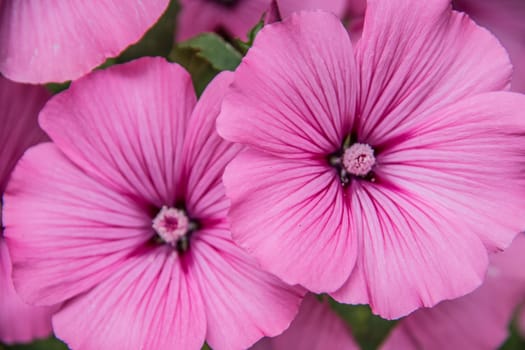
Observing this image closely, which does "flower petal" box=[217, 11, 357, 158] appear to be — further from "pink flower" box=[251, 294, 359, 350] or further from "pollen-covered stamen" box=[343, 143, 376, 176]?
"pink flower" box=[251, 294, 359, 350]

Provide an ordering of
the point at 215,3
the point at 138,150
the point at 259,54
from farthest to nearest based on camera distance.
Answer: the point at 215,3
the point at 138,150
the point at 259,54

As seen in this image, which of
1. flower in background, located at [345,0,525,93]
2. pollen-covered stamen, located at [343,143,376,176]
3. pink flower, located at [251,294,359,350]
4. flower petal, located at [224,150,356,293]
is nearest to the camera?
flower petal, located at [224,150,356,293]

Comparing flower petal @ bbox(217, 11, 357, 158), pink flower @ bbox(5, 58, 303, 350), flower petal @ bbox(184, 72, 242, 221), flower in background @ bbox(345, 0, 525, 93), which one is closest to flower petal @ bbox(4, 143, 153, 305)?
pink flower @ bbox(5, 58, 303, 350)

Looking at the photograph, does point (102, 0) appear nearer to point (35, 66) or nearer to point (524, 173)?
point (35, 66)

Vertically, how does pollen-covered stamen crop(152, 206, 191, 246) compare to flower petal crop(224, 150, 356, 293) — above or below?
below

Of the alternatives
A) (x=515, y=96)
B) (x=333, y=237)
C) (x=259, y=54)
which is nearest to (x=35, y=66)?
(x=259, y=54)

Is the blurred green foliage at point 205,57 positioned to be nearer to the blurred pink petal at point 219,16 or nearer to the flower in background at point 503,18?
the blurred pink petal at point 219,16

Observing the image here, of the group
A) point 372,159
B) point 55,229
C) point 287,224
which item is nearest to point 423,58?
point 372,159

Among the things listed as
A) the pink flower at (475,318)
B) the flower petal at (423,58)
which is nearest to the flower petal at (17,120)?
the flower petal at (423,58)
